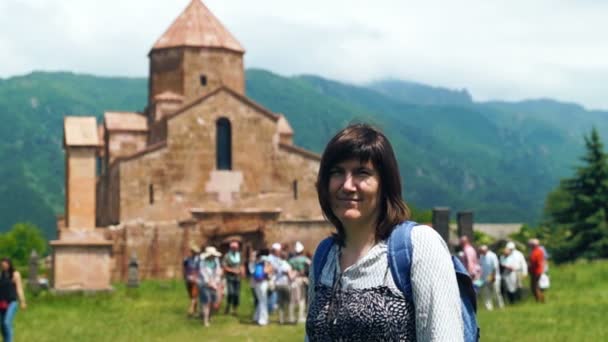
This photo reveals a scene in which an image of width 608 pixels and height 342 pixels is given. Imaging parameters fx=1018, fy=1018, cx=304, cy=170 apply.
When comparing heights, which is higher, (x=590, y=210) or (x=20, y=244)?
(x=590, y=210)

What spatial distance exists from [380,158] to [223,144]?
3103 cm

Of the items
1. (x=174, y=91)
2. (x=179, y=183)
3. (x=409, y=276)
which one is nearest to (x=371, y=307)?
(x=409, y=276)

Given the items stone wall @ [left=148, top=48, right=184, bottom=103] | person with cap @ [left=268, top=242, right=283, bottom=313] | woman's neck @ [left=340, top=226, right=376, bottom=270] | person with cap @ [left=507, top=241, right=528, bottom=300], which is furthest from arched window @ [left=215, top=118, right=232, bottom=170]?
woman's neck @ [left=340, top=226, right=376, bottom=270]

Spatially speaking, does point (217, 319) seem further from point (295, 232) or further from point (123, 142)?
point (123, 142)

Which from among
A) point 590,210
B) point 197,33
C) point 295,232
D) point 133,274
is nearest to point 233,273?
point 133,274

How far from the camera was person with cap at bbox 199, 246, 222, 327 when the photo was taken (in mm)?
17906

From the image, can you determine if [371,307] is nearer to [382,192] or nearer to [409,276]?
[409,276]

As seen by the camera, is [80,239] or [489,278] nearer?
[489,278]

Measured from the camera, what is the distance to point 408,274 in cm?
373

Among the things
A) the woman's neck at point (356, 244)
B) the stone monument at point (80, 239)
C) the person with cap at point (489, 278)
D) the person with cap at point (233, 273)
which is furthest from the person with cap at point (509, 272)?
the woman's neck at point (356, 244)

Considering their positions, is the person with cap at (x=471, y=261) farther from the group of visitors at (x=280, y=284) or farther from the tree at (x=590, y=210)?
the tree at (x=590, y=210)

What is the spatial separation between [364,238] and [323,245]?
0.24 meters

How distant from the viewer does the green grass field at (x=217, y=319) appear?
1395 cm

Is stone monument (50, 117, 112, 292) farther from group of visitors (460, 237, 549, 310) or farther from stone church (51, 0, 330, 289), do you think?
group of visitors (460, 237, 549, 310)
